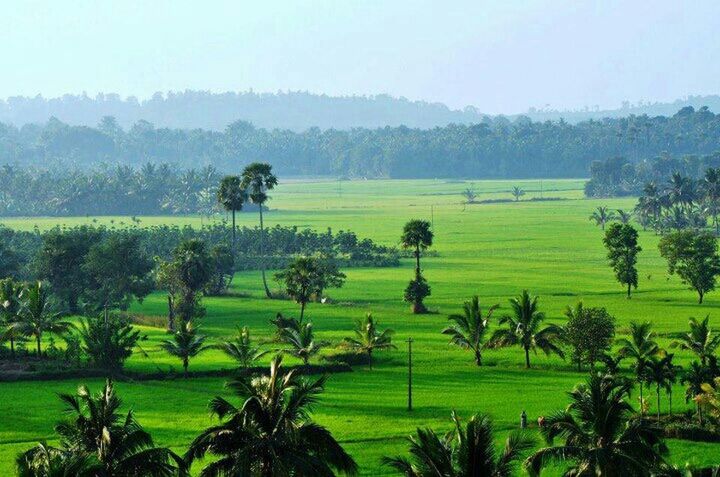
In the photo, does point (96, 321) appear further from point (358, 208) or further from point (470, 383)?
point (358, 208)

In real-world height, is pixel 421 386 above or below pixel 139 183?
below

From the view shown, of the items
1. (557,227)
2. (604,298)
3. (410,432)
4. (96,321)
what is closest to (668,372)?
(410,432)

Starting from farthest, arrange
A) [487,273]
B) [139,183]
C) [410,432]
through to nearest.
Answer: [139,183] < [487,273] < [410,432]

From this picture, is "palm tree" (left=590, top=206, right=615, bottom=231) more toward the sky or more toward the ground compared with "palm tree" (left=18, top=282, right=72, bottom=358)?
more toward the sky

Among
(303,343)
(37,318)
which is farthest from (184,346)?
(37,318)

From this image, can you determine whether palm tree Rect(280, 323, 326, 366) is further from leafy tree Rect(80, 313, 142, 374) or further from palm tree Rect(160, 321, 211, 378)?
leafy tree Rect(80, 313, 142, 374)

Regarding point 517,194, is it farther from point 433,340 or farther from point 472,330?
point 472,330

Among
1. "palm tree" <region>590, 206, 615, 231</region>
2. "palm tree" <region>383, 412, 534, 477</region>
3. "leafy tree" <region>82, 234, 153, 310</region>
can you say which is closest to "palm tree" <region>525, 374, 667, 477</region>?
"palm tree" <region>383, 412, 534, 477</region>
